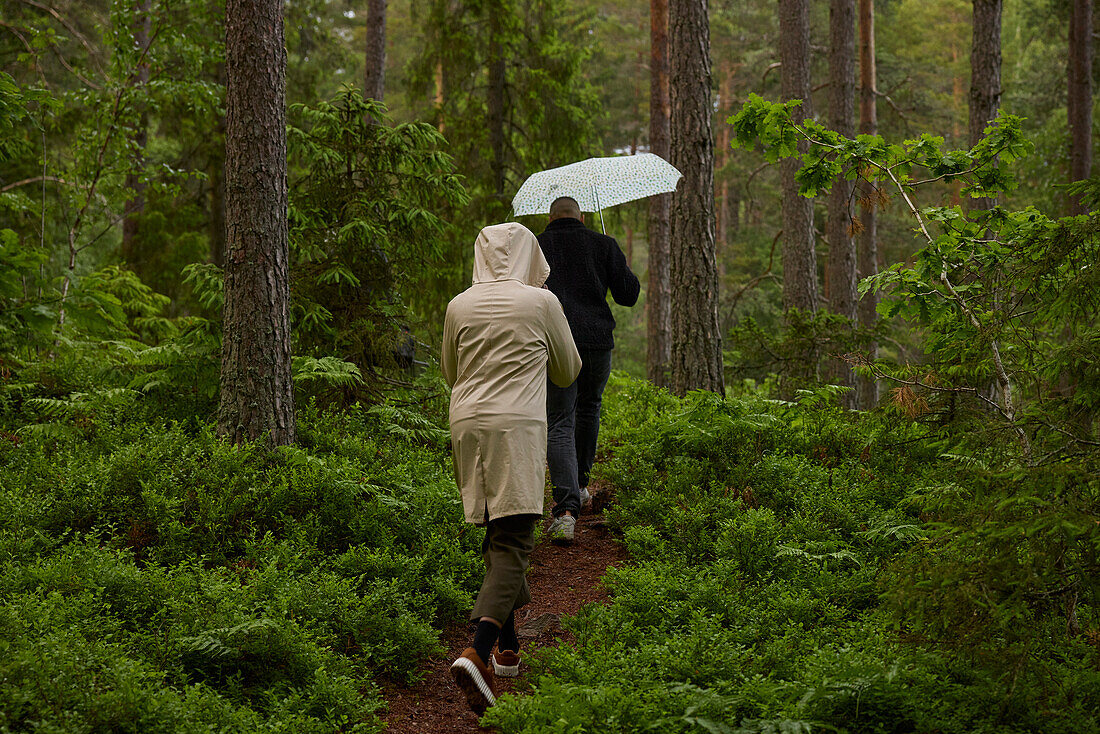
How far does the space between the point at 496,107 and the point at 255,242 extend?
30.1ft

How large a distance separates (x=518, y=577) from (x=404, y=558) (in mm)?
1312

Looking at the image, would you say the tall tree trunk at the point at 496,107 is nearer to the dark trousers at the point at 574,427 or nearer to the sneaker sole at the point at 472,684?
the dark trousers at the point at 574,427

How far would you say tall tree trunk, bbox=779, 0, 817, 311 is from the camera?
557 inches

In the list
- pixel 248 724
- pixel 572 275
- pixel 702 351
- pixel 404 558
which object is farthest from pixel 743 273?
pixel 248 724

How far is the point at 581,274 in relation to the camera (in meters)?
6.76

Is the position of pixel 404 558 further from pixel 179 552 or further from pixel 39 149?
pixel 39 149

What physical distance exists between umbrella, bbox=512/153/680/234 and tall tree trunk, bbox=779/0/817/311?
7035 millimetres

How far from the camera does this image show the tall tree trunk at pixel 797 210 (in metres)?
14.2

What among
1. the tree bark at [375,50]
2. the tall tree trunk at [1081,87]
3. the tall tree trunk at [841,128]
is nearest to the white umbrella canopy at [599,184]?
the tree bark at [375,50]

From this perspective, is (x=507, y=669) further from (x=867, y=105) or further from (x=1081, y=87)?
(x=867, y=105)

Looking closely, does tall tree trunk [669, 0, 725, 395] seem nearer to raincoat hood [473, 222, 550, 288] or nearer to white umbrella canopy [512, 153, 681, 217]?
white umbrella canopy [512, 153, 681, 217]

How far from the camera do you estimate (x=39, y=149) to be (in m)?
16.1

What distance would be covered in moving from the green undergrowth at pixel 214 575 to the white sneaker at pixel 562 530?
0.75 meters

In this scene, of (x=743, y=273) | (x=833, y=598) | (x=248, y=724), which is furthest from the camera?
(x=743, y=273)
